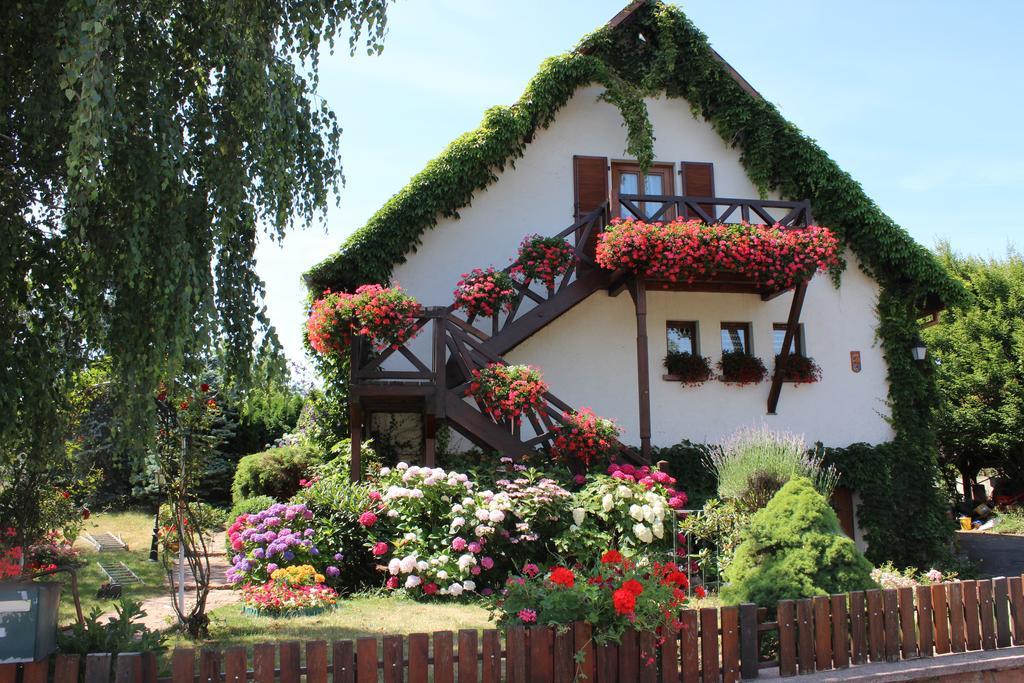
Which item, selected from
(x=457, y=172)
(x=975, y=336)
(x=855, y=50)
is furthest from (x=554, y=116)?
(x=975, y=336)

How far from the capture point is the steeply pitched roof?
1287cm

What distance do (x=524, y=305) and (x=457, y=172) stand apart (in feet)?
7.25

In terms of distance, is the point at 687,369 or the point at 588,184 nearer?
the point at 687,369

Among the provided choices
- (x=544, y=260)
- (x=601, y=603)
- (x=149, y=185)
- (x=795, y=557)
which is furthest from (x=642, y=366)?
(x=149, y=185)

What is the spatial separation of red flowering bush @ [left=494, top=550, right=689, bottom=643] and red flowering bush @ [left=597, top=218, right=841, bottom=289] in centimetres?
690

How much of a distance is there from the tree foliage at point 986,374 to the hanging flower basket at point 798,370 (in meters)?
9.44

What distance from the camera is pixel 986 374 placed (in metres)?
20.9

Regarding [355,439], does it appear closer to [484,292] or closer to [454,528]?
[454,528]

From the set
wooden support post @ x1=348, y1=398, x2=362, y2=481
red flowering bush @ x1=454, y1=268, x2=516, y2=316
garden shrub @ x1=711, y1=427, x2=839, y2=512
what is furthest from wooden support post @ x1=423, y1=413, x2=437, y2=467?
garden shrub @ x1=711, y1=427, x2=839, y2=512

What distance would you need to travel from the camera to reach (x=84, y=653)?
14.8 ft

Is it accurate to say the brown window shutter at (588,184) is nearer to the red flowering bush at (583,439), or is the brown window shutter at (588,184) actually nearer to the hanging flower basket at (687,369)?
the hanging flower basket at (687,369)

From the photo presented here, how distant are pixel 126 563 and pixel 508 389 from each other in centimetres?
605

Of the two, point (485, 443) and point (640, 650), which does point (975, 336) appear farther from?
point (640, 650)

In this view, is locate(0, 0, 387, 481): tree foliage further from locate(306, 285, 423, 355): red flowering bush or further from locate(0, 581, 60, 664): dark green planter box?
locate(306, 285, 423, 355): red flowering bush
